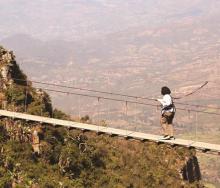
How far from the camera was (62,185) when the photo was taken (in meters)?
22.6

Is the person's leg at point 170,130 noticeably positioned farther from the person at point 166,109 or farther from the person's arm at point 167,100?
the person's arm at point 167,100

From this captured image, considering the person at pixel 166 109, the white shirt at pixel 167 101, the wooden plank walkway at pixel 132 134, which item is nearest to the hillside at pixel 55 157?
the wooden plank walkway at pixel 132 134

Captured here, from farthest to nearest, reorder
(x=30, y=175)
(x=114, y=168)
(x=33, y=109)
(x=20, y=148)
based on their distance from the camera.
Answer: (x=114, y=168) → (x=33, y=109) → (x=20, y=148) → (x=30, y=175)

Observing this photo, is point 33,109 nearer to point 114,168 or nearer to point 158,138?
point 114,168

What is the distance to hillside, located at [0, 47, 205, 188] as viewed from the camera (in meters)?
22.6

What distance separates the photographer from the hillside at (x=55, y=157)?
74.0 ft

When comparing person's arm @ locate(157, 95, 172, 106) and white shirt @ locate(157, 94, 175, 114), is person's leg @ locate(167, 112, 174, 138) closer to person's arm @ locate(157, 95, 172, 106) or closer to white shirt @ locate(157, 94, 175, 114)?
white shirt @ locate(157, 94, 175, 114)

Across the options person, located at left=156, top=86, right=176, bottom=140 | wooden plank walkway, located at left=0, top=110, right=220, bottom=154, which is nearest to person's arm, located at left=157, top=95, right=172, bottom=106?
person, located at left=156, top=86, right=176, bottom=140

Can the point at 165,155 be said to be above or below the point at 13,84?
below

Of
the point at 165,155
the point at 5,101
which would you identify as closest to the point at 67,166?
the point at 5,101

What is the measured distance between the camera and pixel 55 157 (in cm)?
2498

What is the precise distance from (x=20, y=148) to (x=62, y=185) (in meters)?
2.92

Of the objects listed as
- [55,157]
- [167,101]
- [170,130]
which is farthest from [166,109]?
[55,157]

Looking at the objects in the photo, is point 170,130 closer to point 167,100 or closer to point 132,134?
point 167,100
